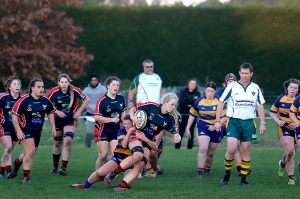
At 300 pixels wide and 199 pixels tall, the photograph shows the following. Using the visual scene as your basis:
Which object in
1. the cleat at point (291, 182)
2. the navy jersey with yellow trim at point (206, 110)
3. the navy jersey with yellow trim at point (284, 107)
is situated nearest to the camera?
the cleat at point (291, 182)

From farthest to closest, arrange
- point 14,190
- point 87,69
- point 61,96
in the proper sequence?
1. point 87,69
2. point 61,96
3. point 14,190

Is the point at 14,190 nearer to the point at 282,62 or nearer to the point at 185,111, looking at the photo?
the point at 185,111

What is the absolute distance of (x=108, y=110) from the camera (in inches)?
432

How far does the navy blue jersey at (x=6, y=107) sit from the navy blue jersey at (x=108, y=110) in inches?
59.4

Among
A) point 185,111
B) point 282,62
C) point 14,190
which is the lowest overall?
point 14,190

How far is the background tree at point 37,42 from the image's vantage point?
25594 millimetres

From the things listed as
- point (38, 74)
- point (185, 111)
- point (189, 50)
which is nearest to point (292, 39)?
point (189, 50)

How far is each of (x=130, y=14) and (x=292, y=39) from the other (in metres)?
7.29

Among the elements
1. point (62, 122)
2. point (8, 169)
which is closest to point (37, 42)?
point (62, 122)

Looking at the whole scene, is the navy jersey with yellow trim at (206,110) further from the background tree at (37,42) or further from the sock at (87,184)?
the background tree at (37,42)

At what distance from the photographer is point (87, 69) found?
96.2 feet

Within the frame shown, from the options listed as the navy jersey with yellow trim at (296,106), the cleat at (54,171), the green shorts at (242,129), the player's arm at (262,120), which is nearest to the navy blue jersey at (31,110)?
the cleat at (54,171)

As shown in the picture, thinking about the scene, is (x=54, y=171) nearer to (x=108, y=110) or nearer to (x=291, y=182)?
(x=108, y=110)

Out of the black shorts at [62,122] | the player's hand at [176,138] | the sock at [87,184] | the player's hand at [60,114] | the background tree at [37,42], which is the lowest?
the sock at [87,184]
